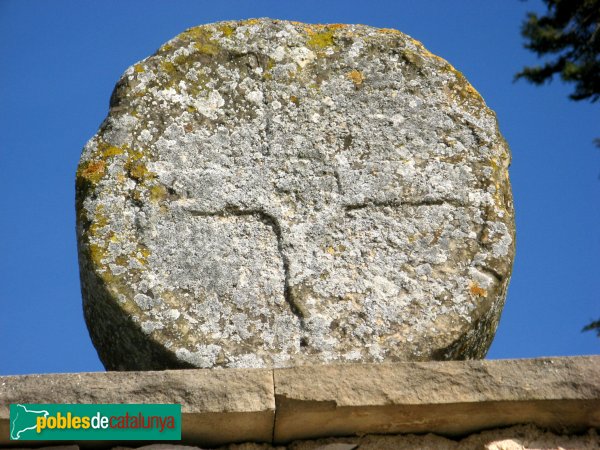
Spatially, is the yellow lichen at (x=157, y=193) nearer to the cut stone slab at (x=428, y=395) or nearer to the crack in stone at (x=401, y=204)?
the crack in stone at (x=401, y=204)

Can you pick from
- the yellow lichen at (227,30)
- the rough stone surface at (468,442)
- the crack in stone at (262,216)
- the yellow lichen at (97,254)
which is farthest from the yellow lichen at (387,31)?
the rough stone surface at (468,442)

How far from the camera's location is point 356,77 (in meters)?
3.90

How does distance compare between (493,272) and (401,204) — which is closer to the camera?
A: (493,272)

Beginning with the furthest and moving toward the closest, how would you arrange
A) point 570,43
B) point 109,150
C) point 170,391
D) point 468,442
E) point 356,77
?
1. point 570,43
2. point 356,77
3. point 109,150
4. point 468,442
5. point 170,391

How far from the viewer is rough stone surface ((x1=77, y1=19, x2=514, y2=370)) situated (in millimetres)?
3326

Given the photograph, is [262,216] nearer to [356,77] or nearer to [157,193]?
[157,193]

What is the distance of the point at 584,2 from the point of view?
30.0 feet

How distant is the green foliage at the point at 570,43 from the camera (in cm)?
909

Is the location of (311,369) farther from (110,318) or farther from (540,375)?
(110,318)

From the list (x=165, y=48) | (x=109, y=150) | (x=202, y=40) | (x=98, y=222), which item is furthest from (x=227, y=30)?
(x=98, y=222)

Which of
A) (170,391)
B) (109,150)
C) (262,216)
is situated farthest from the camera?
(109,150)

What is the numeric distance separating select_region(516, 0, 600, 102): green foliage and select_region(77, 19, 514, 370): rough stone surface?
5.42m

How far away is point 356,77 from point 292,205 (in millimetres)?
592

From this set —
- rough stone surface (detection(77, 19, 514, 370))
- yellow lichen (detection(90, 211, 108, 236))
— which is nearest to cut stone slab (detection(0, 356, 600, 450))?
rough stone surface (detection(77, 19, 514, 370))
